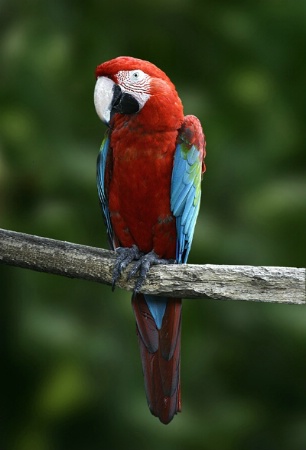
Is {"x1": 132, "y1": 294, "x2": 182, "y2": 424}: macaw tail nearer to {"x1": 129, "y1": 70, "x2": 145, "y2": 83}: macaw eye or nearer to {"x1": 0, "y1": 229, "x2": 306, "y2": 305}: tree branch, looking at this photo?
{"x1": 0, "y1": 229, "x2": 306, "y2": 305}: tree branch

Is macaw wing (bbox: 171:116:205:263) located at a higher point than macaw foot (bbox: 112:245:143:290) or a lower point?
higher

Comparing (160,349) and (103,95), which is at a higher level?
(103,95)

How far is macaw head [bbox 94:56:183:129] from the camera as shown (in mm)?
1169

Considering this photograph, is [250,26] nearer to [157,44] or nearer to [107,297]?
[157,44]

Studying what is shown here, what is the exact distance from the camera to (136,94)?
3.98ft

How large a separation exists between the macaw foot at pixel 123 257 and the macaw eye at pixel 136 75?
273mm

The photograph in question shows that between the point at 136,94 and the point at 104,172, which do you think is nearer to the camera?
the point at 136,94

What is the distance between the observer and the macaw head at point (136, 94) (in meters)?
1.17

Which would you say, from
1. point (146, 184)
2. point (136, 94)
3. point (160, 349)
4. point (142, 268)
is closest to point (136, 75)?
point (136, 94)

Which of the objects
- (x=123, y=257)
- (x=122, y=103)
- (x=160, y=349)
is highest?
(x=122, y=103)

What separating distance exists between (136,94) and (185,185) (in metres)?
0.17

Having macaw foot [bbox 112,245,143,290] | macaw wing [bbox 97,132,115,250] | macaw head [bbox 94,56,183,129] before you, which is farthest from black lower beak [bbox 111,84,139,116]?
macaw foot [bbox 112,245,143,290]

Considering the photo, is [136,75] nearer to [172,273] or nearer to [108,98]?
[108,98]

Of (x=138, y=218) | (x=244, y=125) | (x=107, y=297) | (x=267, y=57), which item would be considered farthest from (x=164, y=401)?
(x=267, y=57)
